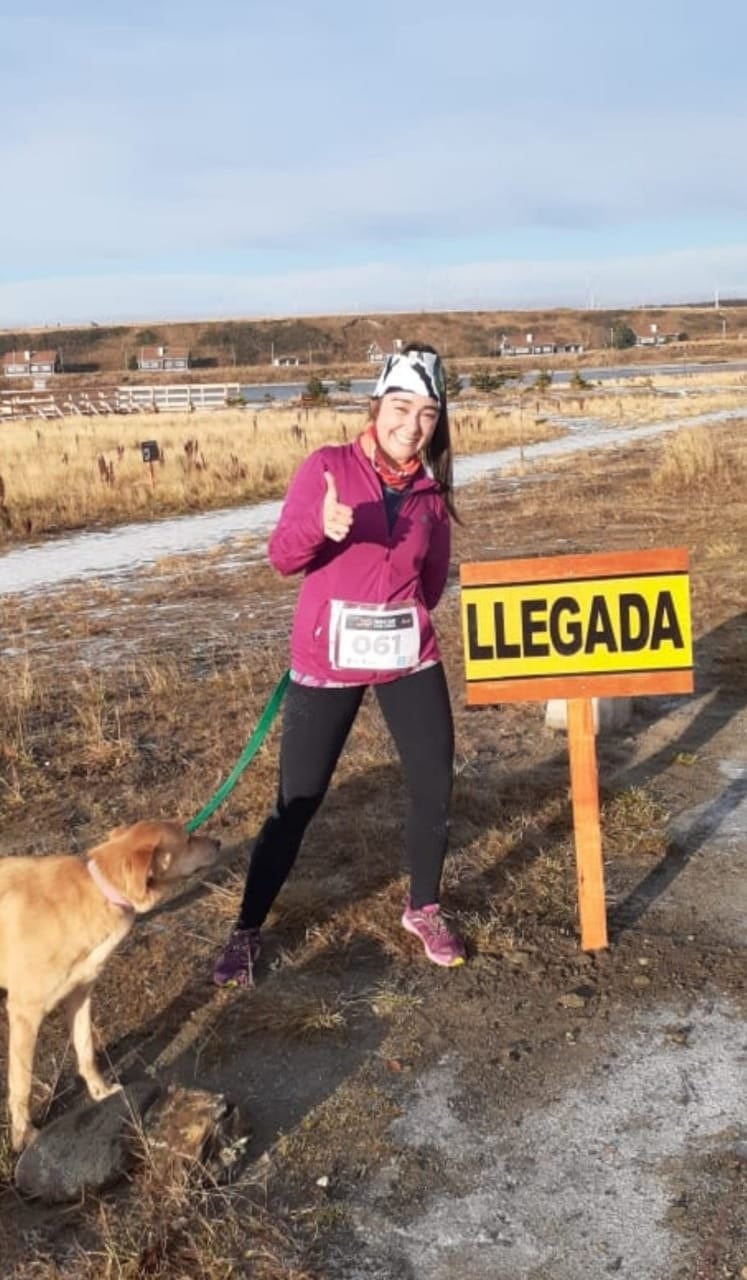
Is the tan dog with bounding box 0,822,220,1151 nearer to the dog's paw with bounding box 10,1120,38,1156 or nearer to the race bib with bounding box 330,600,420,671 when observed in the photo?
the dog's paw with bounding box 10,1120,38,1156

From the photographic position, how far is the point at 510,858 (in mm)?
4508

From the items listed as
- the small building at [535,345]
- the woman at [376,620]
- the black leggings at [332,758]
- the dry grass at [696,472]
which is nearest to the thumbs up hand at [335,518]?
the woman at [376,620]

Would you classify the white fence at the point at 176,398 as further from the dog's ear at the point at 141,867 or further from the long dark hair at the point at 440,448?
the dog's ear at the point at 141,867

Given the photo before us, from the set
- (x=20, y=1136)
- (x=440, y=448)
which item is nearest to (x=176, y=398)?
(x=440, y=448)

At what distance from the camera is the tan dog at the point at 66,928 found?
→ 2.80m

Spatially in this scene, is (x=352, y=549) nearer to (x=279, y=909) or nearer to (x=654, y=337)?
(x=279, y=909)

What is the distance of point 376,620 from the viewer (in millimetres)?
3408

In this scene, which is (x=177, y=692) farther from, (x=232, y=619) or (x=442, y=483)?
(x=442, y=483)

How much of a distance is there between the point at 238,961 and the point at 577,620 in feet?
5.33

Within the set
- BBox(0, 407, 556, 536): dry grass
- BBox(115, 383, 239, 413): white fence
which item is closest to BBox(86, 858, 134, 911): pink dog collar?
BBox(0, 407, 556, 536): dry grass

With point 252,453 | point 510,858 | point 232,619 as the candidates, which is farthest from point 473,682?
point 252,453

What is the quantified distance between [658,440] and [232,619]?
17691mm

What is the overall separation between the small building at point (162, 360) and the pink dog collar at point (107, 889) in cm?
11822

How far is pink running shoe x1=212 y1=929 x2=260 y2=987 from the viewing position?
11.7 feet
